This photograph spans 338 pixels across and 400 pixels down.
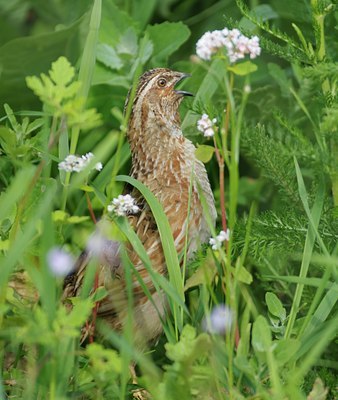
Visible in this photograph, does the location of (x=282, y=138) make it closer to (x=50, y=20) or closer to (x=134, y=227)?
(x=134, y=227)

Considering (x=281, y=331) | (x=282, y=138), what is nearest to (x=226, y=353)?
(x=281, y=331)

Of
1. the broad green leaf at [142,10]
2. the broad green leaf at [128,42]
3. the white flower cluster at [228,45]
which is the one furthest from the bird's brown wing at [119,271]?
the broad green leaf at [142,10]

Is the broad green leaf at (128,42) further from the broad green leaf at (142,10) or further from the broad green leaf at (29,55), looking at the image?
the broad green leaf at (142,10)

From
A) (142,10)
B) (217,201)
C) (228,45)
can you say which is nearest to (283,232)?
(228,45)

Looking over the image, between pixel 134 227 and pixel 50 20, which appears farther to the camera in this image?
pixel 50 20

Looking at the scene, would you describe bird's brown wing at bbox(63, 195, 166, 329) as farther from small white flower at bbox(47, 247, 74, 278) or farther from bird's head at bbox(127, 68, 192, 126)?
small white flower at bbox(47, 247, 74, 278)
